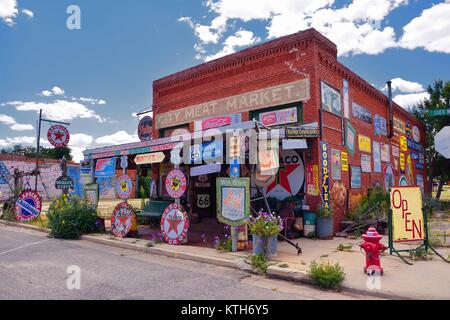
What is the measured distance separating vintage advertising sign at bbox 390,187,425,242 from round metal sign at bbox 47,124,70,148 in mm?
17803

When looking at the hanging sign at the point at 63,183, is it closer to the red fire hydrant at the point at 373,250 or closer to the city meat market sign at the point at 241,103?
the city meat market sign at the point at 241,103

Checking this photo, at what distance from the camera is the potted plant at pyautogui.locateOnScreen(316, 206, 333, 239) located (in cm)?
1037

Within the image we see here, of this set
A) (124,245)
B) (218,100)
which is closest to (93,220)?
(124,245)

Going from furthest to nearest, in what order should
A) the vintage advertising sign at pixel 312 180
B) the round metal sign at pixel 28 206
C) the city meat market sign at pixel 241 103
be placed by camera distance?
the round metal sign at pixel 28 206 → the city meat market sign at pixel 241 103 → the vintage advertising sign at pixel 312 180

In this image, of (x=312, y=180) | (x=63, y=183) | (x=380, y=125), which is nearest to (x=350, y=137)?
(x=312, y=180)

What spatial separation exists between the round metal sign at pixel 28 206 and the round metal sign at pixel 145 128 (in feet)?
18.5

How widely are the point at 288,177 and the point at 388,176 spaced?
291 inches

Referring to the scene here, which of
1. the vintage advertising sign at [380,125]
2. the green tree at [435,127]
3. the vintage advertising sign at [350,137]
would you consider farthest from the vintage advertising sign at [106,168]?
the green tree at [435,127]

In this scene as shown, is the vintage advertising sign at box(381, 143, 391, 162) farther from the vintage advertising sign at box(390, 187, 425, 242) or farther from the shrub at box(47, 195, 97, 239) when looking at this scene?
the shrub at box(47, 195, 97, 239)

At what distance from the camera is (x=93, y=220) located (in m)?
12.3

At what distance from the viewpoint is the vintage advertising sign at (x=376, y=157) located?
50.1 ft

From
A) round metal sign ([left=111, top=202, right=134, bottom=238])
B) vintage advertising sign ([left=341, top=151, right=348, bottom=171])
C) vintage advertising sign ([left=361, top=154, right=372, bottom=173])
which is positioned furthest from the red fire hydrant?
vintage advertising sign ([left=361, top=154, right=372, bottom=173])

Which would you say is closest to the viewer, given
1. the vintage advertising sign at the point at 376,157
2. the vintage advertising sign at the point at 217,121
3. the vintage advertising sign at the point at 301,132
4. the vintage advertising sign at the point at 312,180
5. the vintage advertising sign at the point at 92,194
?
the vintage advertising sign at the point at 301,132
